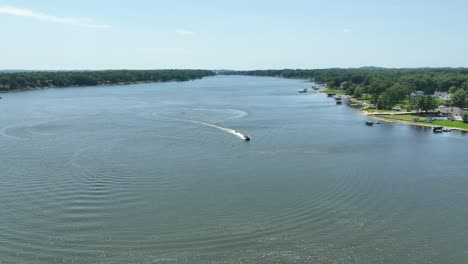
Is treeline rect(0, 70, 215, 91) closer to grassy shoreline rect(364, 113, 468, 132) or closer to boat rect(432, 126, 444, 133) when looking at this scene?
grassy shoreline rect(364, 113, 468, 132)

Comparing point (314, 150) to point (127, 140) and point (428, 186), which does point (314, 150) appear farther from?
point (127, 140)

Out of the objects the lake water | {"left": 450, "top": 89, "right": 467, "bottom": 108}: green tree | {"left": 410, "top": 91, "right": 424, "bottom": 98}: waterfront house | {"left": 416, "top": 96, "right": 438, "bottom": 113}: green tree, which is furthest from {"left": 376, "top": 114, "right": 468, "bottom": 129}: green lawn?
{"left": 410, "top": 91, "right": 424, "bottom": 98}: waterfront house

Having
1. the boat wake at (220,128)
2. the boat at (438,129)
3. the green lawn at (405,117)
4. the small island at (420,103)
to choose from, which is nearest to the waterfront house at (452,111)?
the small island at (420,103)

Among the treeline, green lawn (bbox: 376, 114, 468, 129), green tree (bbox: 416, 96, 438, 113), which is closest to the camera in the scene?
green lawn (bbox: 376, 114, 468, 129)

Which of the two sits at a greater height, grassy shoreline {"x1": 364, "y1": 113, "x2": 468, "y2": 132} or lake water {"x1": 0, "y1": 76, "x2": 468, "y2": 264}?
grassy shoreline {"x1": 364, "y1": 113, "x2": 468, "y2": 132}

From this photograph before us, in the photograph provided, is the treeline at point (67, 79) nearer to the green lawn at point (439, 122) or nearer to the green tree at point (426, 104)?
the green lawn at point (439, 122)

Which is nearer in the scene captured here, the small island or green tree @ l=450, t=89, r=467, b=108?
the small island

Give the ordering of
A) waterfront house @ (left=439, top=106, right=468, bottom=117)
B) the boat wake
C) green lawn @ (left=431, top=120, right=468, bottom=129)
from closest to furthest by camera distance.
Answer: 1. the boat wake
2. green lawn @ (left=431, top=120, right=468, bottom=129)
3. waterfront house @ (left=439, top=106, right=468, bottom=117)

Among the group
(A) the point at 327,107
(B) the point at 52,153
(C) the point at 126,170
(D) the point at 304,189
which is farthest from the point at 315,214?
(A) the point at 327,107

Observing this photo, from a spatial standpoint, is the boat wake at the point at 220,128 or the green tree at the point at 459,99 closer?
the boat wake at the point at 220,128
